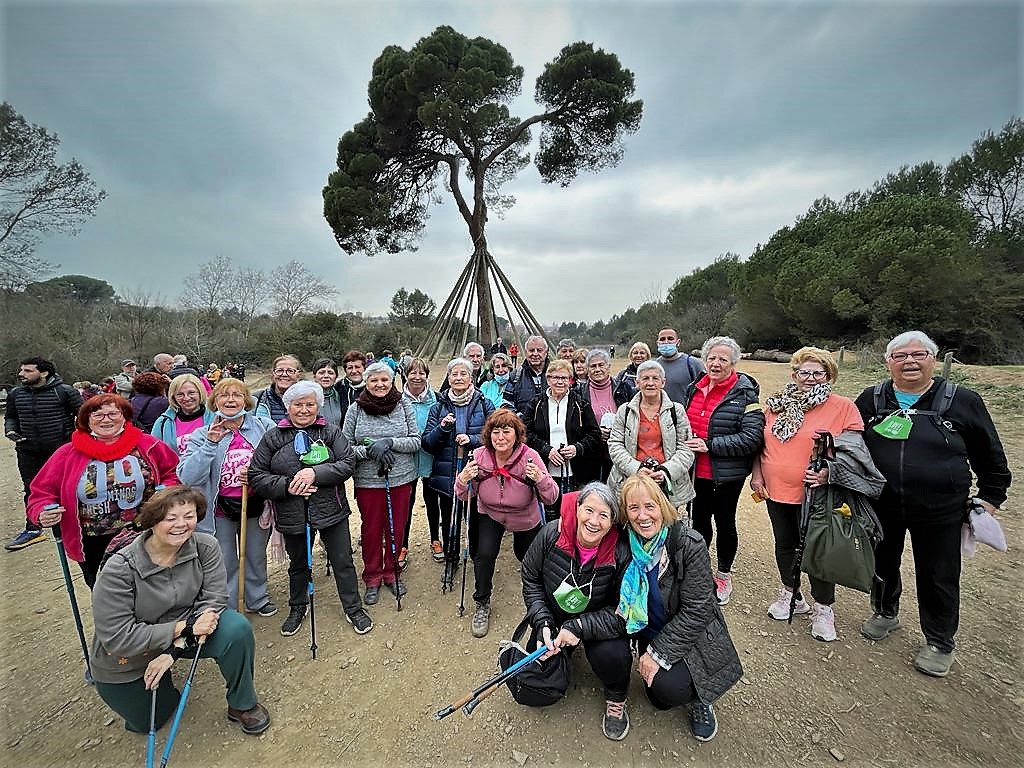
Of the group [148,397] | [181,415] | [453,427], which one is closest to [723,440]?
[453,427]

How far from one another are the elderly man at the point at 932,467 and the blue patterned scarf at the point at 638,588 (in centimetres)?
162

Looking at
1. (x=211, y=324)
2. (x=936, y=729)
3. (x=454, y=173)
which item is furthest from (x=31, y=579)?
(x=211, y=324)

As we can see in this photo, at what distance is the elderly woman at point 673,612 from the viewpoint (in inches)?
85.0

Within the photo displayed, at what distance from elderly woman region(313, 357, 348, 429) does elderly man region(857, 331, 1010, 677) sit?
13.8 ft

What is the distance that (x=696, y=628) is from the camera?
2.18m

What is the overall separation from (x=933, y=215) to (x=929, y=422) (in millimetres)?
20089

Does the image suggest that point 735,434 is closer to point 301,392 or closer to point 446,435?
point 446,435

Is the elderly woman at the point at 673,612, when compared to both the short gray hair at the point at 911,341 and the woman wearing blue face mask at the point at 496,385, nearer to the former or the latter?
the short gray hair at the point at 911,341

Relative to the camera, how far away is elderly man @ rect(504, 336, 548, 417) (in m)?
4.30

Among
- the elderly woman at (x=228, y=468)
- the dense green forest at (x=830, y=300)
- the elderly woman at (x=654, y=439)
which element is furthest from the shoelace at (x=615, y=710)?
the dense green forest at (x=830, y=300)

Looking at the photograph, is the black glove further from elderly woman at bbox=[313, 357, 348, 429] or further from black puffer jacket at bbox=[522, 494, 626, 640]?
black puffer jacket at bbox=[522, 494, 626, 640]

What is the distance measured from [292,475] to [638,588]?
233 cm

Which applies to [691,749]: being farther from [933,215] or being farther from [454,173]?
[933,215]

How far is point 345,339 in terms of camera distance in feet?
69.3
